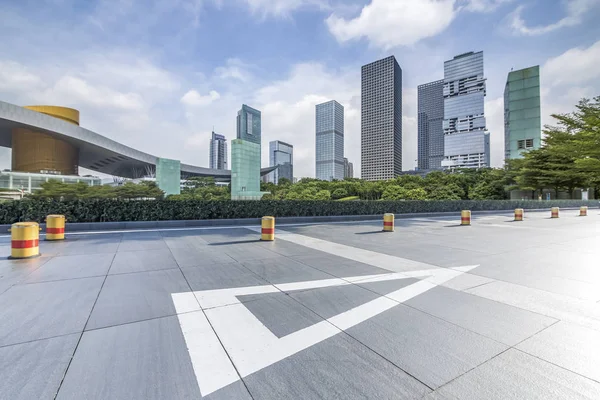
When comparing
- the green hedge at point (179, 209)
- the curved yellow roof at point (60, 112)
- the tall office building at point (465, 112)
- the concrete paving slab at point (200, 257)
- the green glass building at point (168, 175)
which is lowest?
the concrete paving slab at point (200, 257)

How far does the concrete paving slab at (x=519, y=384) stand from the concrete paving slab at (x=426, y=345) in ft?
0.30

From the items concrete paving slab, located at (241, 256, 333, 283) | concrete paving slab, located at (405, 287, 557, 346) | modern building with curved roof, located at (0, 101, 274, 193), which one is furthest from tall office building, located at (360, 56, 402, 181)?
concrete paving slab, located at (405, 287, 557, 346)

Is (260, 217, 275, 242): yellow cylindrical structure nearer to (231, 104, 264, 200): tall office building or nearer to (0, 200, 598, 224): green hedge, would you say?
(0, 200, 598, 224): green hedge

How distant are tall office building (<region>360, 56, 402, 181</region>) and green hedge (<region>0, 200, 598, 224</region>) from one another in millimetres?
151468

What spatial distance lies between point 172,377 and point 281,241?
7.21 meters

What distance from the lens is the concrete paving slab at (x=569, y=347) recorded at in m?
2.54

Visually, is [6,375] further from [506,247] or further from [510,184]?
[510,184]

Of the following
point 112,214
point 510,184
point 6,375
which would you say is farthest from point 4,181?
point 510,184

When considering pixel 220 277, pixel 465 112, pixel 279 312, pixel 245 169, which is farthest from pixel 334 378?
pixel 465 112

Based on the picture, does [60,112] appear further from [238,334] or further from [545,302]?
[545,302]

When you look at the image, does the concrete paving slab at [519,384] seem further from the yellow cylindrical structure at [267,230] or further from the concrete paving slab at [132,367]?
the yellow cylindrical structure at [267,230]

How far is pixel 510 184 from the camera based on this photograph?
4634 centimetres

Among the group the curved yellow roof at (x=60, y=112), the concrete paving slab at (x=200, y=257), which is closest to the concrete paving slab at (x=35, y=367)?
the concrete paving slab at (x=200, y=257)

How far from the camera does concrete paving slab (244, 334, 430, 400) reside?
2.18 metres
